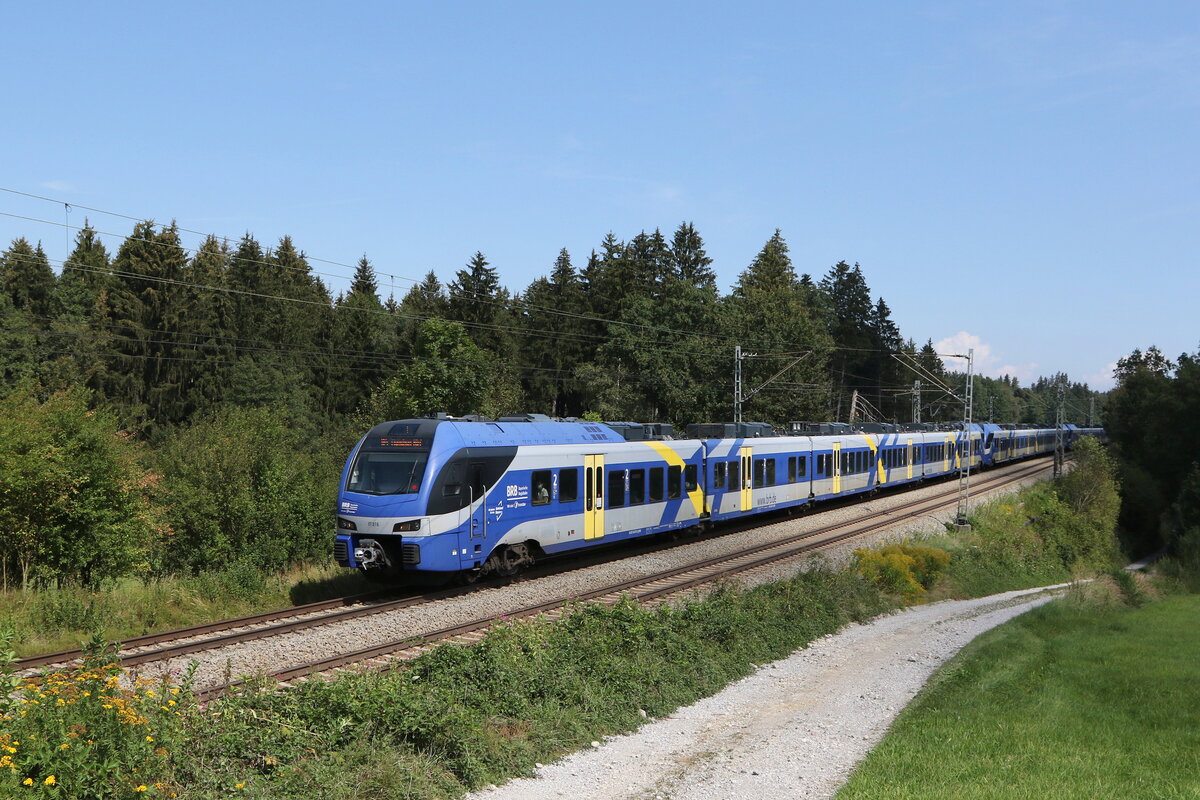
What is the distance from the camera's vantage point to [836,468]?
38.5 m

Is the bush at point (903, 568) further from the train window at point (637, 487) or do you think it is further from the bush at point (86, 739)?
the bush at point (86, 739)

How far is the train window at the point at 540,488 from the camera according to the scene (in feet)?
68.3

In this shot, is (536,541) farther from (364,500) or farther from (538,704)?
(538,704)

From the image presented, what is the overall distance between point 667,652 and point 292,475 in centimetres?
1323

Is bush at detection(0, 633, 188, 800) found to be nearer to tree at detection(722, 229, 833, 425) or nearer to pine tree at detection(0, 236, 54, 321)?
tree at detection(722, 229, 833, 425)

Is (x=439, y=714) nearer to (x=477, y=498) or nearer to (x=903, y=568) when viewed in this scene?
(x=477, y=498)

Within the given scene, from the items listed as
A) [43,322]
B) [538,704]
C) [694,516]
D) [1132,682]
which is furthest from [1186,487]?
[43,322]

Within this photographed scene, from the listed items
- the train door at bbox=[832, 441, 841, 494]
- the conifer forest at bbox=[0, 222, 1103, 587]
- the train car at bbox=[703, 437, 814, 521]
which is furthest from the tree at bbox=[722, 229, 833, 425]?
the train car at bbox=[703, 437, 814, 521]

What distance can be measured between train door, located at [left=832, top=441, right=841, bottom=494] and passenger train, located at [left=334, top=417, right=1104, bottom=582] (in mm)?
6359

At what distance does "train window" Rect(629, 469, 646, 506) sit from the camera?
24.6 metres

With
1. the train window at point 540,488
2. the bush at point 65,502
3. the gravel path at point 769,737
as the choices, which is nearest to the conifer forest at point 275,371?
the bush at point 65,502

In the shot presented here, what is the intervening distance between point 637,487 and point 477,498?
6597 mm

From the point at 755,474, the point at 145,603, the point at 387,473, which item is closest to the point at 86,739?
the point at 145,603

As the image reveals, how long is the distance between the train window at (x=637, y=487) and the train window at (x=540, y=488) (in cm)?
376
